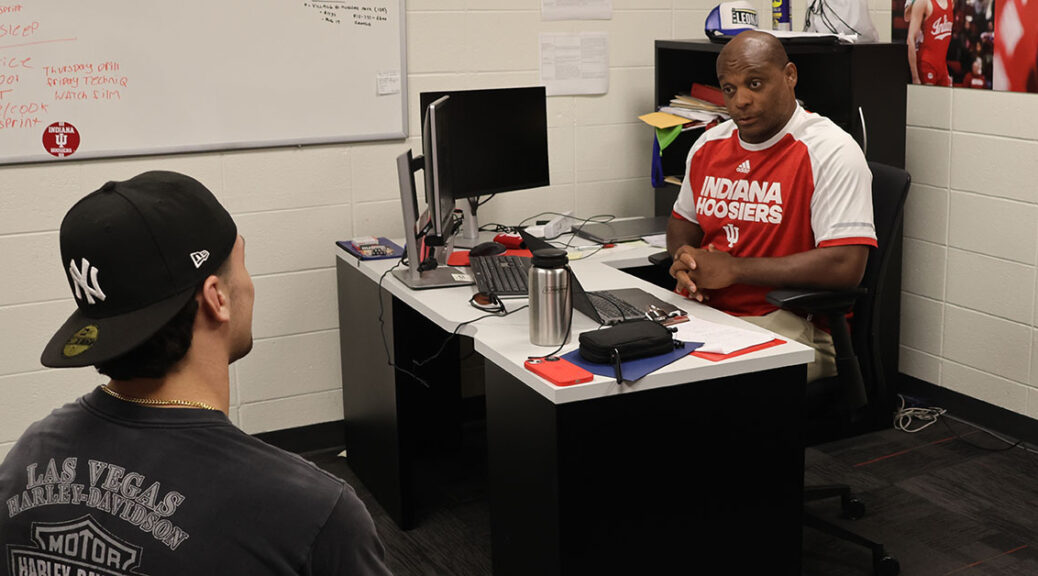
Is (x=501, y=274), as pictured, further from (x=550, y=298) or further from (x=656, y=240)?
(x=656, y=240)

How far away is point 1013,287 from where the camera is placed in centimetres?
363

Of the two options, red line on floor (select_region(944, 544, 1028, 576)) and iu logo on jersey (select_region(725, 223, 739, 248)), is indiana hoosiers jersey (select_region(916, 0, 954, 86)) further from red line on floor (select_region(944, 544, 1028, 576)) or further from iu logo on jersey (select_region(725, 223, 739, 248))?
red line on floor (select_region(944, 544, 1028, 576))

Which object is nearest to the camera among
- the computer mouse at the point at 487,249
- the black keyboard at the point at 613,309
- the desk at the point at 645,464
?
the desk at the point at 645,464

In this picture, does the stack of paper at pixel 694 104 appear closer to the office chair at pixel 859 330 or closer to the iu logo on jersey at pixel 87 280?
the office chair at pixel 859 330

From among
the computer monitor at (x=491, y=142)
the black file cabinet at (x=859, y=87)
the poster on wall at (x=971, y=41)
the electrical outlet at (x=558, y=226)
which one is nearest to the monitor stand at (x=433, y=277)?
the computer monitor at (x=491, y=142)

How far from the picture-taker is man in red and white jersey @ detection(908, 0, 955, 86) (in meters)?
3.70

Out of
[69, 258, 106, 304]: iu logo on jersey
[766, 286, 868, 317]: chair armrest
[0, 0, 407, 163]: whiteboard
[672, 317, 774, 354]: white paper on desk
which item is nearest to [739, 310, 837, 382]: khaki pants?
[766, 286, 868, 317]: chair armrest

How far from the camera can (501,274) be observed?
119 inches

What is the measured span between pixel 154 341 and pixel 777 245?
2.04 meters

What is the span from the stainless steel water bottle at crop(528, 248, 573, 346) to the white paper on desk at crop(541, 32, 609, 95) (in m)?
1.68

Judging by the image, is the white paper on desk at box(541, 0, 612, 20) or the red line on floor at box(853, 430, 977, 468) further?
the white paper on desk at box(541, 0, 612, 20)

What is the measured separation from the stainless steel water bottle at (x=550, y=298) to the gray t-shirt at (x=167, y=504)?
1.21m

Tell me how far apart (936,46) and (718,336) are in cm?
186

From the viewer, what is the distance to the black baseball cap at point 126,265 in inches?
46.1
